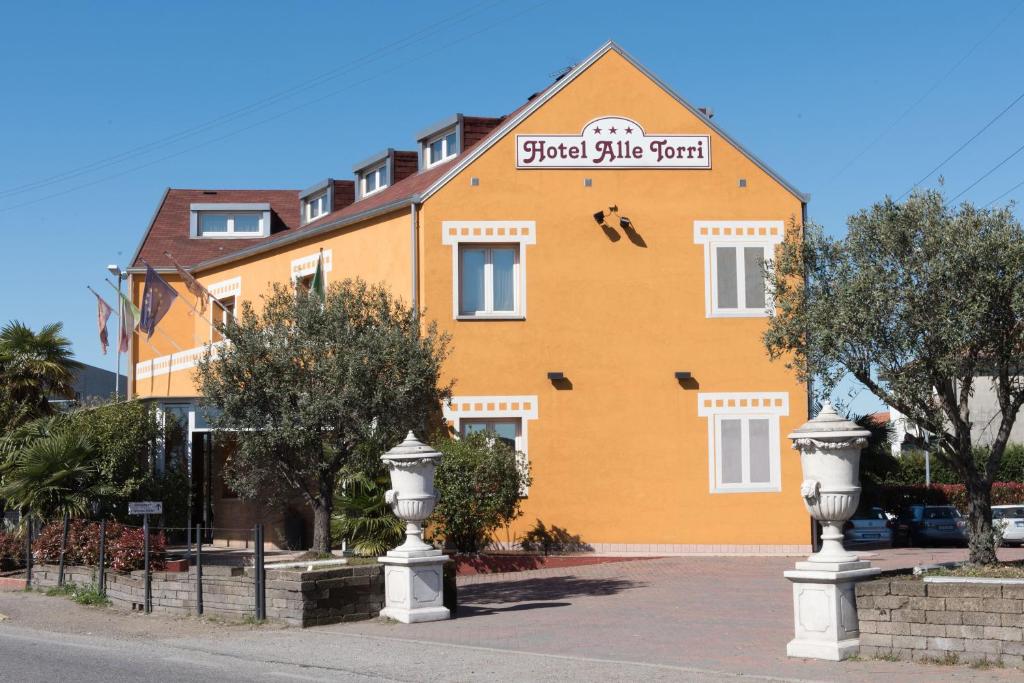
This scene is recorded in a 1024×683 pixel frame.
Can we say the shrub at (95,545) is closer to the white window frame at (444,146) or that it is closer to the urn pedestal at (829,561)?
the urn pedestal at (829,561)

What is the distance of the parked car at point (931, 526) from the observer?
3150 centimetres

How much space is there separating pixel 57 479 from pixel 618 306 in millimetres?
10715

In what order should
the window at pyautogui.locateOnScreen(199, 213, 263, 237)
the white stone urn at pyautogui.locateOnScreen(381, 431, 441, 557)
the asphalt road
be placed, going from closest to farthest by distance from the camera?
the asphalt road, the white stone urn at pyautogui.locateOnScreen(381, 431, 441, 557), the window at pyautogui.locateOnScreen(199, 213, 263, 237)

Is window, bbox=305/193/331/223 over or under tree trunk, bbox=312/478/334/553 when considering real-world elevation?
over

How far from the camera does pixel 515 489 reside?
21.0m

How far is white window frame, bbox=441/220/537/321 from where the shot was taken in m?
22.8

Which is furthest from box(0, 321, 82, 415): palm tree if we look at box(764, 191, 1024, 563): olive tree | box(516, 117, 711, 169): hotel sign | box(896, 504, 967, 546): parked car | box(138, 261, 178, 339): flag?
box(896, 504, 967, 546): parked car

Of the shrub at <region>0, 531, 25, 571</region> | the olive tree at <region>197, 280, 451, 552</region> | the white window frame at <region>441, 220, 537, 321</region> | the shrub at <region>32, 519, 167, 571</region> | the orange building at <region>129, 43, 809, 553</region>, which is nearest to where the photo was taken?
the olive tree at <region>197, 280, 451, 552</region>

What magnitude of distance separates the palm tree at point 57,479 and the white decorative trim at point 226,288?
7664 millimetres

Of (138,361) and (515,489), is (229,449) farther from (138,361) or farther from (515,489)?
(515,489)

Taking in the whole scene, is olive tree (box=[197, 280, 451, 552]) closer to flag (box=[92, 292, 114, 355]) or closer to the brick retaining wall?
the brick retaining wall

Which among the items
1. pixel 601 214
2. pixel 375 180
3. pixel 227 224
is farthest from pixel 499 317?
pixel 227 224

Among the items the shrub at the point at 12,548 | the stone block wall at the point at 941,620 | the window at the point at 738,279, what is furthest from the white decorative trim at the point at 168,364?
the stone block wall at the point at 941,620

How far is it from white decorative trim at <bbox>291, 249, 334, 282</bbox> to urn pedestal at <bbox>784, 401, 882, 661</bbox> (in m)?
15.1
